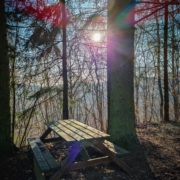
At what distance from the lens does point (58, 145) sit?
163 inches

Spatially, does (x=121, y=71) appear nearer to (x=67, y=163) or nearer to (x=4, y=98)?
(x=67, y=163)

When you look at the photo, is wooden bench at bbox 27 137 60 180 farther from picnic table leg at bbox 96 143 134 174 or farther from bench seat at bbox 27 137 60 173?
picnic table leg at bbox 96 143 134 174

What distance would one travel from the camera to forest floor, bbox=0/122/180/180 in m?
2.60

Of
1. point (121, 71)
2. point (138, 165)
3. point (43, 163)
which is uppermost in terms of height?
point (121, 71)

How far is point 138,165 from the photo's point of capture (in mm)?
2914

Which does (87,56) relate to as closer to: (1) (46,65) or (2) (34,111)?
(1) (46,65)

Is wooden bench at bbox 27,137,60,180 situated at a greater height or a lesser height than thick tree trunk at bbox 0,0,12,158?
lesser

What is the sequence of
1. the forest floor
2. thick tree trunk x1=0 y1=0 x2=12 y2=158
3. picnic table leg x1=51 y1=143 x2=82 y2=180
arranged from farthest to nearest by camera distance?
thick tree trunk x1=0 y1=0 x2=12 y2=158, the forest floor, picnic table leg x1=51 y1=143 x2=82 y2=180

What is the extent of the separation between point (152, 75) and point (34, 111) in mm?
6945

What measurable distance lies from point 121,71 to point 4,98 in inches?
103

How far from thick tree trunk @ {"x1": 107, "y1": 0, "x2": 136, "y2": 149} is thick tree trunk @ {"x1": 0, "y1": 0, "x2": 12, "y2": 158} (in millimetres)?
2292

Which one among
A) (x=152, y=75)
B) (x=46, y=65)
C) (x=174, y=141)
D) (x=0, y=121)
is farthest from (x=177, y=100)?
(x=0, y=121)

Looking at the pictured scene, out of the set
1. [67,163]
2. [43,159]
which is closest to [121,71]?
[67,163]

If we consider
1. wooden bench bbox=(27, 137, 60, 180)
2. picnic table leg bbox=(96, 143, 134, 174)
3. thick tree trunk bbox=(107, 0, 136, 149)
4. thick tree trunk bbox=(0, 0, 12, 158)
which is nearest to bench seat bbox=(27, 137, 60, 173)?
wooden bench bbox=(27, 137, 60, 180)
